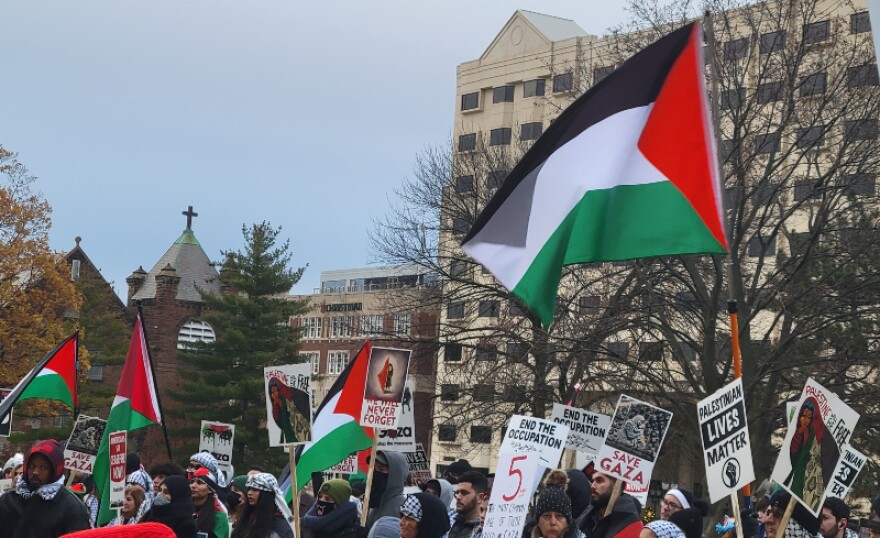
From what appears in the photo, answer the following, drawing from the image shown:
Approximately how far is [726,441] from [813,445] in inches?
22.9

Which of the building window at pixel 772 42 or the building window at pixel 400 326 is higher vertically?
the building window at pixel 772 42

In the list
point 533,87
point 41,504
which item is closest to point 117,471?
point 41,504

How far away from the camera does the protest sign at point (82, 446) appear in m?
15.1

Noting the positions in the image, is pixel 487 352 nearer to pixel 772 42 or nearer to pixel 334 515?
pixel 772 42

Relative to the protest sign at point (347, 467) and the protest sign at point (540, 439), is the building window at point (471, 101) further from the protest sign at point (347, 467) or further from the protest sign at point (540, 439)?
the protest sign at point (540, 439)

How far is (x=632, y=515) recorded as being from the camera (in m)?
9.67

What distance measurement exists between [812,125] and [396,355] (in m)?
16.2

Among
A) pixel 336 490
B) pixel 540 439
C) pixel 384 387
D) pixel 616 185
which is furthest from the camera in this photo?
pixel 384 387

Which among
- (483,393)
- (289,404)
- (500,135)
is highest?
(500,135)

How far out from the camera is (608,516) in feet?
31.7

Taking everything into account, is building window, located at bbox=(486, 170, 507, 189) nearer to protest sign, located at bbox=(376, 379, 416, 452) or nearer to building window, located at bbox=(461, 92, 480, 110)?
protest sign, located at bbox=(376, 379, 416, 452)

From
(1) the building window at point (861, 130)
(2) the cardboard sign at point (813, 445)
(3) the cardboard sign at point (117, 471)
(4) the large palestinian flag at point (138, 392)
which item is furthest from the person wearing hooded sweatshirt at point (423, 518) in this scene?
(1) the building window at point (861, 130)

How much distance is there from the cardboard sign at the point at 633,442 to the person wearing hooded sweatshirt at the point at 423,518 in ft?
5.48

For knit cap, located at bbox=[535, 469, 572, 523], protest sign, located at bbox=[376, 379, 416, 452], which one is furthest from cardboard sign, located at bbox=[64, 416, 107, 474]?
knit cap, located at bbox=[535, 469, 572, 523]
